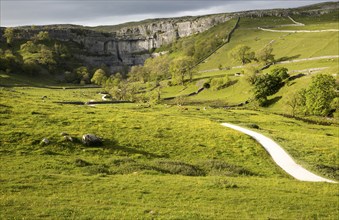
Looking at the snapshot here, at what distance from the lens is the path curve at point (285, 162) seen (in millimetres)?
32719

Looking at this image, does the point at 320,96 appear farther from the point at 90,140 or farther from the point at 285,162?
the point at 90,140

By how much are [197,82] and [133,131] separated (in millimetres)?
124383

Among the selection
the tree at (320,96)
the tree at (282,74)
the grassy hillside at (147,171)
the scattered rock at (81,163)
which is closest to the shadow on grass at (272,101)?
the tree at (282,74)

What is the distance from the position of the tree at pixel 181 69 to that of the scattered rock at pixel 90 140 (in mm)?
137109

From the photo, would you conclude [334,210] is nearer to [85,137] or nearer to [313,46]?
[85,137]

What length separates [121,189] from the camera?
949 inches

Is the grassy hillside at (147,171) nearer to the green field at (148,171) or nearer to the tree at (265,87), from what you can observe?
the green field at (148,171)

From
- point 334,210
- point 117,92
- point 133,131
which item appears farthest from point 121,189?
point 117,92

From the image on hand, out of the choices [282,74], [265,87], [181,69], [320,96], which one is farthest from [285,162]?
[181,69]

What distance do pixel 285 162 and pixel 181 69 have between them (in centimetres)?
13849

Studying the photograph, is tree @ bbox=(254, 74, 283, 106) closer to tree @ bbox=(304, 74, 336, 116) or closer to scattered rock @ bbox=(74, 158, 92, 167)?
tree @ bbox=(304, 74, 336, 116)

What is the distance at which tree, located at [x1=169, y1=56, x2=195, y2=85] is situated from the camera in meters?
174

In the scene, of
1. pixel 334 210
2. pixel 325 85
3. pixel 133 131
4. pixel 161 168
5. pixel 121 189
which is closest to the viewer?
pixel 334 210

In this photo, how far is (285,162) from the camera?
3769cm
